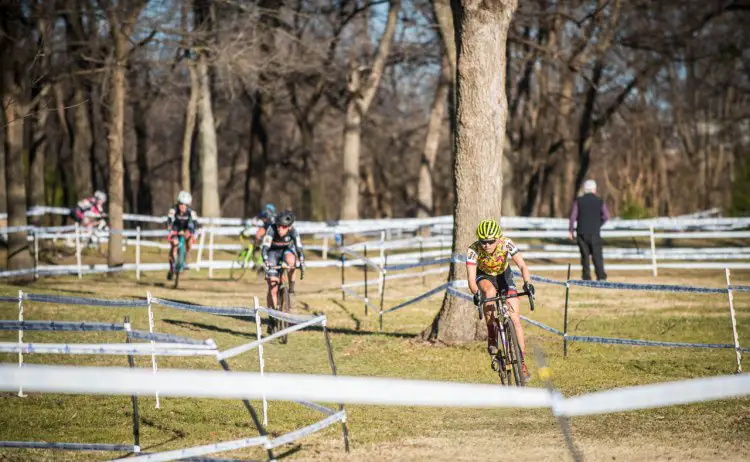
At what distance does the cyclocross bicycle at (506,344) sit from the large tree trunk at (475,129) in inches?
134

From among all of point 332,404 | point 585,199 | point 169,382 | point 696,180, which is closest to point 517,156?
point 696,180

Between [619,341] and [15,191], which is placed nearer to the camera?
[619,341]

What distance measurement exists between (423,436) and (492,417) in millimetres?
1205

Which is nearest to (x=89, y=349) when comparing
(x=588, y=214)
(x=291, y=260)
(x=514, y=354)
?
(x=514, y=354)

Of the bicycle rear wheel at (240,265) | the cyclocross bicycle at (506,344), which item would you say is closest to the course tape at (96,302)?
the cyclocross bicycle at (506,344)

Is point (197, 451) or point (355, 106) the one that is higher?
point (355, 106)

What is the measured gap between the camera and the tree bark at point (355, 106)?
34344 mm

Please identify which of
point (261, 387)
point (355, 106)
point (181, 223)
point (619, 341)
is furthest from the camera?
point (355, 106)

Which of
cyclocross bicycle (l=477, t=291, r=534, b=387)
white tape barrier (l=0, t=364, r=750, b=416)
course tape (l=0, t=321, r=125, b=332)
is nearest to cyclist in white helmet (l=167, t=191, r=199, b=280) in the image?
cyclocross bicycle (l=477, t=291, r=534, b=387)

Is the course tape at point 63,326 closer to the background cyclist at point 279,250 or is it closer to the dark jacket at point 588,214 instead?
the background cyclist at point 279,250

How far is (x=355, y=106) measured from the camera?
35.3 metres

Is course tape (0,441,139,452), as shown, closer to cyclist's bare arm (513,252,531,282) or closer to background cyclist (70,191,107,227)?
cyclist's bare arm (513,252,531,282)

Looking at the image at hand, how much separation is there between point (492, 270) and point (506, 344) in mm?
984

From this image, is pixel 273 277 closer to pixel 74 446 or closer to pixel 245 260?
pixel 74 446
